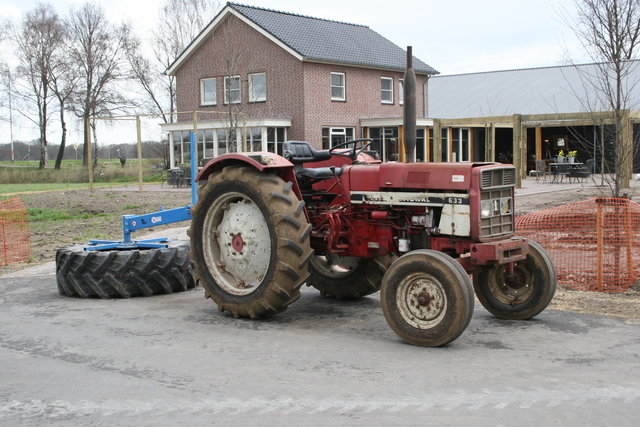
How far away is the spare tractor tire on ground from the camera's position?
8.12 m

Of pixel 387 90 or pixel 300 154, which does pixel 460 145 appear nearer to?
pixel 387 90

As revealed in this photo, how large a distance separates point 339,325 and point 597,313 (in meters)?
2.63

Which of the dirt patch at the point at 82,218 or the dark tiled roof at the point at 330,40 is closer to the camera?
the dirt patch at the point at 82,218

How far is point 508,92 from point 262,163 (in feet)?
126

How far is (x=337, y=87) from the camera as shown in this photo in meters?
35.3

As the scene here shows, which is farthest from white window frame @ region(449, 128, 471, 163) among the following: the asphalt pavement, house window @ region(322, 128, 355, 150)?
the asphalt pavement

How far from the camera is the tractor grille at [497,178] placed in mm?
6136

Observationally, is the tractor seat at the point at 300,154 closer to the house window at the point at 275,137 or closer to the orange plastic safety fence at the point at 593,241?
the orange plastic safety fence at the point at 593,241

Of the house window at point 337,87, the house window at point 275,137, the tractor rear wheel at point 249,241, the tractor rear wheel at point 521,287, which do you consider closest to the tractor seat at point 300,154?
the tractor rear wheel at point 249,241

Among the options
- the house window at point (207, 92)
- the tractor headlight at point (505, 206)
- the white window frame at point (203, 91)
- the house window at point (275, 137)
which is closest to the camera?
the tractor headlight at point (505, 206)

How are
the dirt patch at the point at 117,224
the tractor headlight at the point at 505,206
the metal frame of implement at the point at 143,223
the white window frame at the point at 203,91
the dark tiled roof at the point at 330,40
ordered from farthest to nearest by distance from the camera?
the white window frame at the point at 203,91 → the dark tiled roof at the point at 330,40 → the metal frame of implement at the point at 143,223 → the dirt patch at the point at 117,224 → the tractor headlight at the point at 505,206

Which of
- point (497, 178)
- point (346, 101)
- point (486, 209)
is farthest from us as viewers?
point (346, 101)

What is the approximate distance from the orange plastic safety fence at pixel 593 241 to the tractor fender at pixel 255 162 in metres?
3.87

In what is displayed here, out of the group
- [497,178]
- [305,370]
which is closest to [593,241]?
[497,178]
